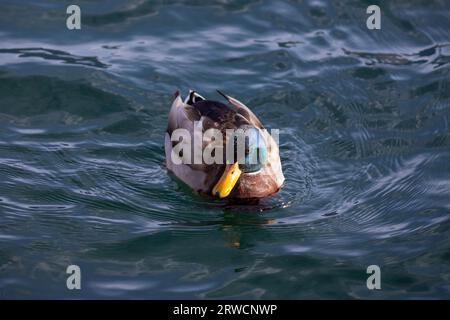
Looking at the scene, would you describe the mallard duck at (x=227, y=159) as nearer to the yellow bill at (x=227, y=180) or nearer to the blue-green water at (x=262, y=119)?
the yellow bill at (x=227, y=180)

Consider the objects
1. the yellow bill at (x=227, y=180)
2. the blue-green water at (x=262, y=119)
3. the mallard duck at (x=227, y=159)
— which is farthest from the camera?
the mallard duck at (x=227, y=159)

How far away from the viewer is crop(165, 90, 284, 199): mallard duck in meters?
9.10

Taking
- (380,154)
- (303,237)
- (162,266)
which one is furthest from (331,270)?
(380,154)

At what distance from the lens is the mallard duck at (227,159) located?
29.9ft

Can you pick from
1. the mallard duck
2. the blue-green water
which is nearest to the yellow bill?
the mallard duck

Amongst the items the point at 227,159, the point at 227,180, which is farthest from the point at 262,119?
the point at 227,180

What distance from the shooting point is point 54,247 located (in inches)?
321

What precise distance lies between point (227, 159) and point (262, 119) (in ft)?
5.80

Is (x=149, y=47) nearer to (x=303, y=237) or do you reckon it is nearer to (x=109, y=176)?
(x=109, y=176)

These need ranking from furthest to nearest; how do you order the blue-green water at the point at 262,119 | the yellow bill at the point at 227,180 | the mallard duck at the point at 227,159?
the mallard duck at the point at 227,159
the yellow bill at the point at 227,180
the blue-green water at the point at 262,119

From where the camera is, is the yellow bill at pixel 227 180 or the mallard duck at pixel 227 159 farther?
the mallard duck at pixel 227 159

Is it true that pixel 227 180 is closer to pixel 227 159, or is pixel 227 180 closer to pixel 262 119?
pixel 227 159

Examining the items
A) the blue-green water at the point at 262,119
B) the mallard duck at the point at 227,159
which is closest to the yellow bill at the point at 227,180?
the mallard duck at the point at 227,159
